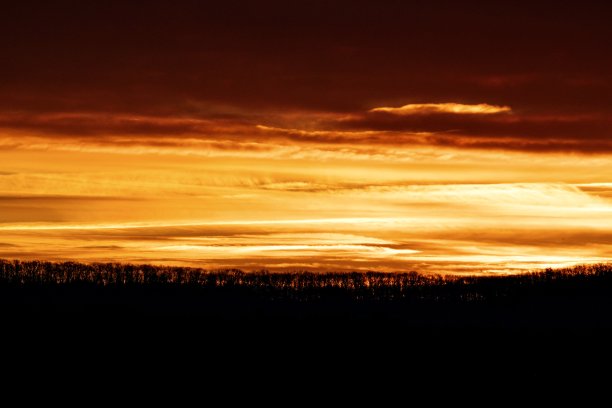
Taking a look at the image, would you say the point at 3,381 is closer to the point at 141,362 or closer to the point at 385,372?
the point at 141,362

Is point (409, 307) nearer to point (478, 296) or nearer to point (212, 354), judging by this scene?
point (478, 296)

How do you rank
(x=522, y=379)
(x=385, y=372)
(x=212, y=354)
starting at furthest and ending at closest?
(x=212, y=354) → (x=385, y=372) → (x=522, y=379)

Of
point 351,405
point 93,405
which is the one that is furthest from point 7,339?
point 351,405

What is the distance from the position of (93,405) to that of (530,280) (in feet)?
324

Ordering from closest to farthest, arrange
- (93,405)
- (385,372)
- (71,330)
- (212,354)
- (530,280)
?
(93,405), (385,372), (212,354), (71,330), (530,280)

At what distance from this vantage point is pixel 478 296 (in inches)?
4385

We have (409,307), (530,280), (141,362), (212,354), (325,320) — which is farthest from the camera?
(530,280)

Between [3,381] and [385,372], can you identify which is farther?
[385,372]

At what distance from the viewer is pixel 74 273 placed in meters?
131

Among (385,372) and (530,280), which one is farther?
(530,280)

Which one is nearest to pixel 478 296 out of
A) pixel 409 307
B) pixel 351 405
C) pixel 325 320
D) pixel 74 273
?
pixel 409 307

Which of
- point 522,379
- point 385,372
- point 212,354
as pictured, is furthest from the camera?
point 212,354

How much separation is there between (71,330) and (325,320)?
74.8ft

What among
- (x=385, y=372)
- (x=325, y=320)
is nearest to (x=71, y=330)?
(x=325, y=320)
